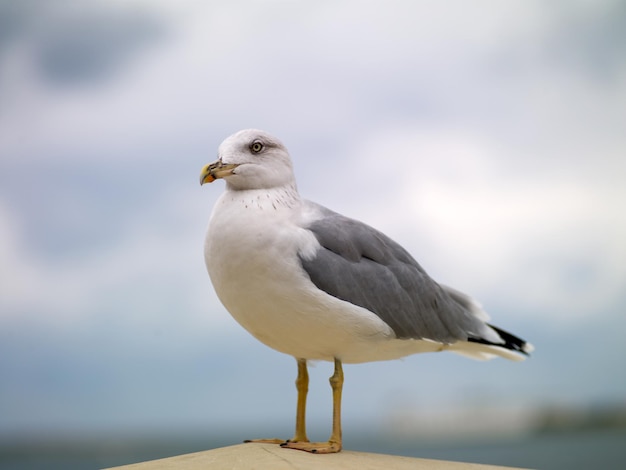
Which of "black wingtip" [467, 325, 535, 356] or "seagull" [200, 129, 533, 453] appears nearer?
"seagull" [200, 129, 533, 453]

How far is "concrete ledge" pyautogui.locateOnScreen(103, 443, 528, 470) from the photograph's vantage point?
504 cm

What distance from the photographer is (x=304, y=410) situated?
5910 mm

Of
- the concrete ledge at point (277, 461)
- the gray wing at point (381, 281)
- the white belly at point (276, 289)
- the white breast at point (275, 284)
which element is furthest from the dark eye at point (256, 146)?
the concrete ledge at point (277, 461)

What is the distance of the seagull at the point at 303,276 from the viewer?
516cm

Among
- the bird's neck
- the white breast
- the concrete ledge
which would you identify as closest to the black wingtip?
the concrete ledge

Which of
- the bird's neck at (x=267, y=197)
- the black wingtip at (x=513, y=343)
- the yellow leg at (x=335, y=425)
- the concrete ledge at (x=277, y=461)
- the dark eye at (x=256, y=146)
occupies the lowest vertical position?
the concrete ledge at (x=277, y=461)

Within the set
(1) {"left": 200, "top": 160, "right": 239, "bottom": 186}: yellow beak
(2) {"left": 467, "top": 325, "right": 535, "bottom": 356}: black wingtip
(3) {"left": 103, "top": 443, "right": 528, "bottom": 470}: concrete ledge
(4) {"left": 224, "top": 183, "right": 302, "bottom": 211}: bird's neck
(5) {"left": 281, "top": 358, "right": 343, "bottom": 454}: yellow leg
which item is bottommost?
(3) {"left": 103, "top": 443, "right": 528, "bottom": 470}: concrete ledge

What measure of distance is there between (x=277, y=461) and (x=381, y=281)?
147cm

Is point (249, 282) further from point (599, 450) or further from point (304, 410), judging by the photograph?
point (599, 450)

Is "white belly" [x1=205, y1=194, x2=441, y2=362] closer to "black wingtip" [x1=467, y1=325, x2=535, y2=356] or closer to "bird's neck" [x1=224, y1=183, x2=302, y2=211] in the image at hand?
Result: "bird's neck" [x1=224, y1=183, x2=302, y2=211]

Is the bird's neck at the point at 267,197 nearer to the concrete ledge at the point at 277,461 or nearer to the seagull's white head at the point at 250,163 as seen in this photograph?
the seagull's white head at the point at 250,163

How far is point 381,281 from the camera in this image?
18.5ft

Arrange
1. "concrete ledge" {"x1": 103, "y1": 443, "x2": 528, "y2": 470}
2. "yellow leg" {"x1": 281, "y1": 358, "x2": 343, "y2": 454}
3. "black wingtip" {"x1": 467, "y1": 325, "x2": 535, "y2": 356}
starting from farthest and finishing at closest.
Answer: "black wingtip" {"x1": 467, "y1": 325, "x2": 535, "y2": 356}
"yellow leg" {"x1": 281, "y1": 358, "x2": 343, "y2": 454}
"concrete ledge" {"x1": 103, "y1": 443, "x2": 528, "y2": 470}

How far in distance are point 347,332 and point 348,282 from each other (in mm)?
353
